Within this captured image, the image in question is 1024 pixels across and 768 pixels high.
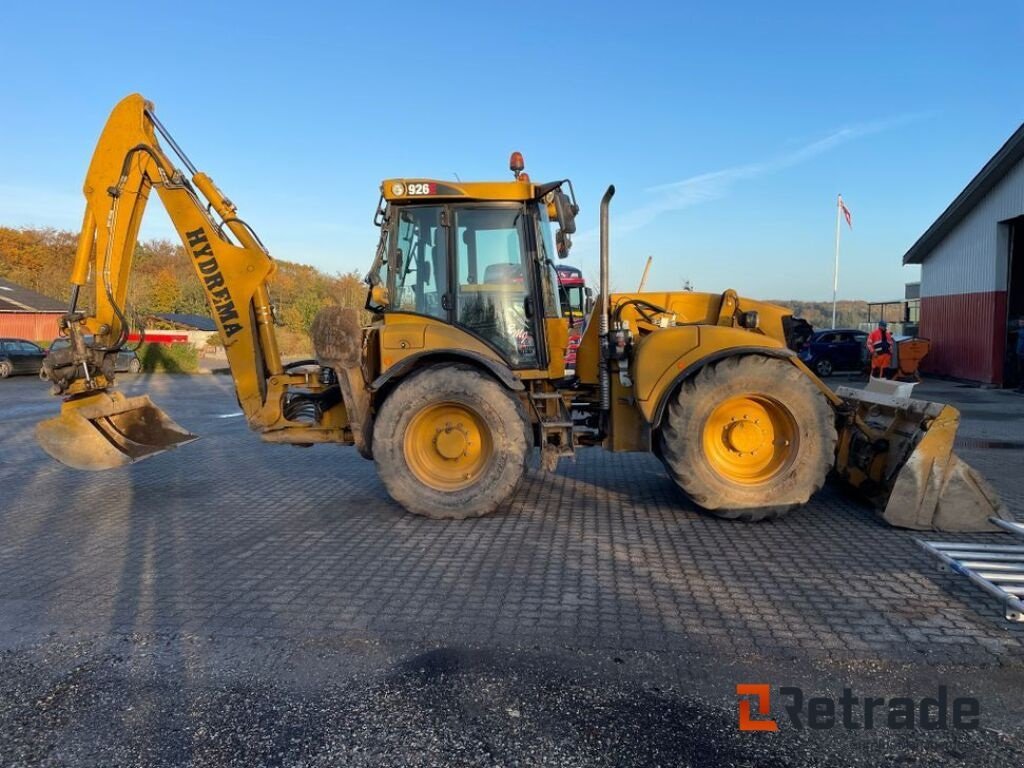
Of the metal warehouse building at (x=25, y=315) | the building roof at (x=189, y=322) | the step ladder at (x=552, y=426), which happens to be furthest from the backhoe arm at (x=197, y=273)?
the metal warehouse building at (x=25, y=315)

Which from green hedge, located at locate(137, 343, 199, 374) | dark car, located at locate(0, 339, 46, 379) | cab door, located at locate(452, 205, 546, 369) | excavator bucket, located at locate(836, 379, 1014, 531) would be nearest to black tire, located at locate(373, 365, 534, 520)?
cab door, located at locate(452, 205, 546, 369)

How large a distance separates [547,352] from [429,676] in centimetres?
343

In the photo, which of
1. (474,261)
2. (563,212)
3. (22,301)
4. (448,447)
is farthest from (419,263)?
(22,301)

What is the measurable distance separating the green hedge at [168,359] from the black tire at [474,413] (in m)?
23.2

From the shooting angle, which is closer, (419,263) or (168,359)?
(419,263)

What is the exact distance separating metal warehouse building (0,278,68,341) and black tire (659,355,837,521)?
1435 inches

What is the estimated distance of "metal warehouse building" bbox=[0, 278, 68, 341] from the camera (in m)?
33.5

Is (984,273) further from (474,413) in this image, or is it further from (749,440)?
(474,413)

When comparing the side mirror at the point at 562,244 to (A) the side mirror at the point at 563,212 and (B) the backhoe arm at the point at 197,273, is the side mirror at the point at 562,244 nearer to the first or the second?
(A) the side mirror at the point at 563,212

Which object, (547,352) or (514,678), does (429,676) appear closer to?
(514,678)

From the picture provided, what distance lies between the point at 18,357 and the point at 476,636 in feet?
84.8

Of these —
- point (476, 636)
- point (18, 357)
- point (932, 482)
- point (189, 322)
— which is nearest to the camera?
point (476, 636)

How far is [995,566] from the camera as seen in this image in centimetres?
401

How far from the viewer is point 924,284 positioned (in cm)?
2367
